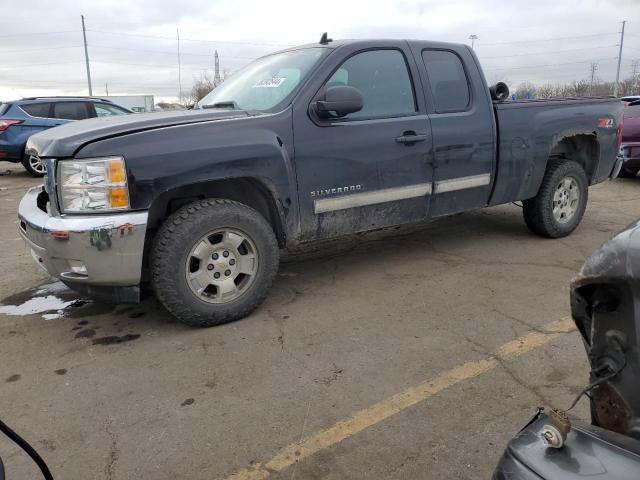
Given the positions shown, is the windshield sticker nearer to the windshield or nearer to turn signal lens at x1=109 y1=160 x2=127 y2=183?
the windshield

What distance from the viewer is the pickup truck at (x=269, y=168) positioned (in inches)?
130

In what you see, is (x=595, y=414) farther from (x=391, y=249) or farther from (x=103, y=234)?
(x=391, y=249)

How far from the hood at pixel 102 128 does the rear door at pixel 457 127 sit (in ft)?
5.66

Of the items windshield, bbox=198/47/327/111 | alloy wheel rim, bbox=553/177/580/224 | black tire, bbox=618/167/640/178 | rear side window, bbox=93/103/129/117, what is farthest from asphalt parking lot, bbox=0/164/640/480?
rear side window, bbox=93/103/129/117

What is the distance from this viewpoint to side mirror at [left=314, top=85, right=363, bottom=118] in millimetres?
3789

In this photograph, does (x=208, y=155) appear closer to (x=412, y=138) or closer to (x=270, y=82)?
(x=270, y=82)

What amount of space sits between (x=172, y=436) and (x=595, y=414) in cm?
186

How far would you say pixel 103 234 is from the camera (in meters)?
3.26

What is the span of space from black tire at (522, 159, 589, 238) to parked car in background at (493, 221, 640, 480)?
13.9ft

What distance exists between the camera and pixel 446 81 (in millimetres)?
4801

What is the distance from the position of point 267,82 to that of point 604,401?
138 inches

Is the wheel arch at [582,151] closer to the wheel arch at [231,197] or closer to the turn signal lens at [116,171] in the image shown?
the wheel arch at [231,197]

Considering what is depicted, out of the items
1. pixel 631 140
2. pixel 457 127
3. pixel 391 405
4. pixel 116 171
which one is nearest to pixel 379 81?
pixel 457 127

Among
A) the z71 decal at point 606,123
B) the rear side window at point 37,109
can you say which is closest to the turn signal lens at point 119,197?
the z71 decal at point 606,123
